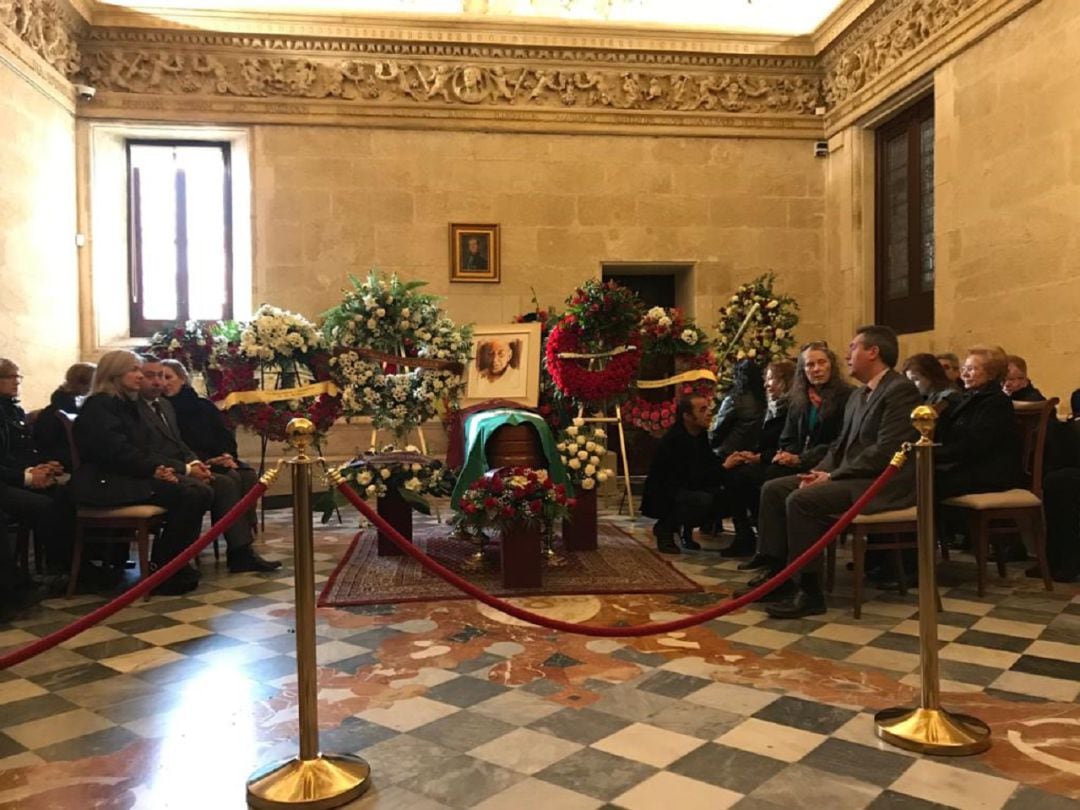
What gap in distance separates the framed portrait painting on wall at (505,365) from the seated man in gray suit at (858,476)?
8.24ft

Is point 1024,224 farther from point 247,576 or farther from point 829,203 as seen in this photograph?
point 247,576

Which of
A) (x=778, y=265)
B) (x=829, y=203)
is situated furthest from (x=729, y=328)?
(x=829, y=203)

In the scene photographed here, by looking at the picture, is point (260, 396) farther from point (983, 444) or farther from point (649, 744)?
point (983, 444)

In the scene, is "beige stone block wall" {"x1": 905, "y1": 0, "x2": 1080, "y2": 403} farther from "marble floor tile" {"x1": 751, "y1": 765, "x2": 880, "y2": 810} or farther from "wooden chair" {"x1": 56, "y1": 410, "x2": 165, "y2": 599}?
"wooden chair" {"x1": 56, "y1": 410, "x2": 165, "y2": 599}

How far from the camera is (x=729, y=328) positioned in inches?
385

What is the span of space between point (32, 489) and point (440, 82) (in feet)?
22.1

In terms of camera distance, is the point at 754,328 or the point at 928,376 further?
the point at 754,328

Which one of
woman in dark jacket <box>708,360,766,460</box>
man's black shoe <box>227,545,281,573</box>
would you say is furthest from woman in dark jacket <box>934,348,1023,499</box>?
man's black shoe <box>227,545,281,573</box>

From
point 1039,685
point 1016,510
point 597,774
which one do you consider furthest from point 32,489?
point 1016,510

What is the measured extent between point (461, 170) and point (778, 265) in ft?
13.6

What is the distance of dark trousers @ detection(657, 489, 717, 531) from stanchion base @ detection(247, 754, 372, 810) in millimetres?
3890

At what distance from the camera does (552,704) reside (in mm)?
3289

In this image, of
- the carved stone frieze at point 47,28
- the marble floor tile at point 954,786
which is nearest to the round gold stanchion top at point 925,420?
the marble floor tile at point 954,786

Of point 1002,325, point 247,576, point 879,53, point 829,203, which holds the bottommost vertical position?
point 247,576
